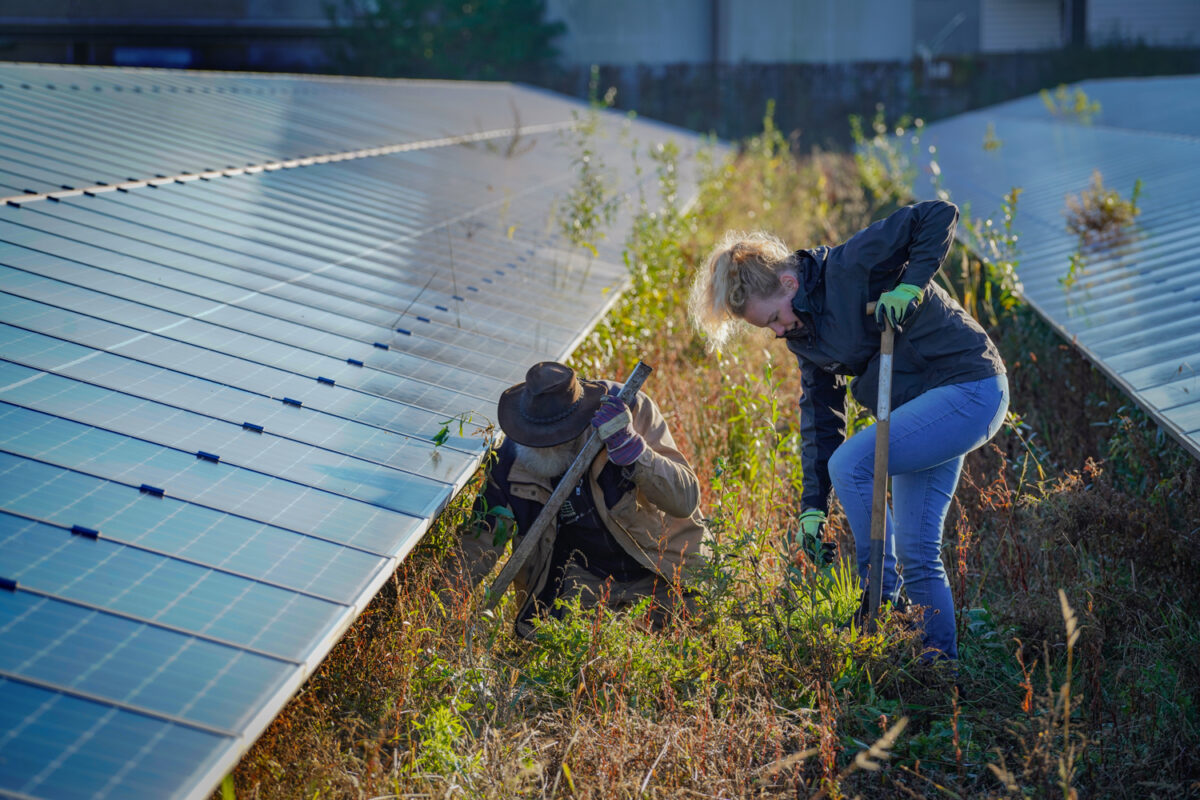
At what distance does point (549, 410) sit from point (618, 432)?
0.31 meters

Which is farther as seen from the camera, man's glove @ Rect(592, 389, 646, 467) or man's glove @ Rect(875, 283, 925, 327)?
man's glove @ Rect(592, 389, 646, 467)

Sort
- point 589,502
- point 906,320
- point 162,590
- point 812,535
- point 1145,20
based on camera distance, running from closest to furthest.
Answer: point 162,590 → point 906,320 → point 812,535 → point 589,502 → point 1145,20

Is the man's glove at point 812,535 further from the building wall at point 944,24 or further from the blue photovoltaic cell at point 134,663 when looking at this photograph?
the building wall at point 944,24

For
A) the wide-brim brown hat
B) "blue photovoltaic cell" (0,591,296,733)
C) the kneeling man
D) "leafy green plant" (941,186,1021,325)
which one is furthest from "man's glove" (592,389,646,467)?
"leafy green plant" (941,186,1021,325)

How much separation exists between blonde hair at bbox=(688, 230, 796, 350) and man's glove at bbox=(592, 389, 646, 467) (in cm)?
45

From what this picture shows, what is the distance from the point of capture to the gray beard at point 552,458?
13.5 ft

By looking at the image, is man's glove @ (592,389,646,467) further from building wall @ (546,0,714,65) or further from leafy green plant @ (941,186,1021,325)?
building wall @ (546,0,714,65)

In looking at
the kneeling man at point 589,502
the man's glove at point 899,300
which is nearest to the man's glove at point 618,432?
the kneeling man at point 589,502

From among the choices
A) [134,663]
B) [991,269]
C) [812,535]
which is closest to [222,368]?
[134,663]

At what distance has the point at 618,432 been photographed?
3920mm

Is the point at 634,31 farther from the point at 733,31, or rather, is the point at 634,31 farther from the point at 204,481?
the point at 204,481

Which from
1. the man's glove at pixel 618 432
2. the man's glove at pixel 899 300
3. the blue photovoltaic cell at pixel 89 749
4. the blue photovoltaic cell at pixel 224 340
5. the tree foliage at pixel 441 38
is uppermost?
the tree foliage at pixel 441 38

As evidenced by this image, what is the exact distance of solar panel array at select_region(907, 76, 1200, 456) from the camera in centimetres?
540

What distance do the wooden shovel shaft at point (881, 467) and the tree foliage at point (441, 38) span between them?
31.8 m
